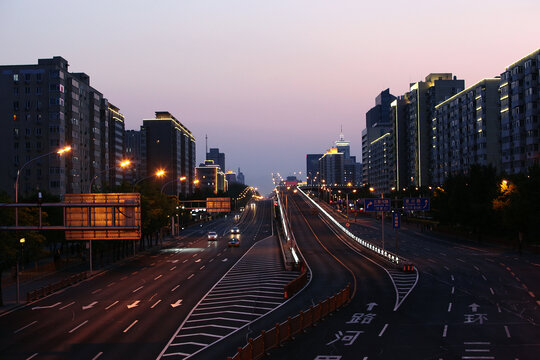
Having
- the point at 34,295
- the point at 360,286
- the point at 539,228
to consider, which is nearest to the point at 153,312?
the point at 34,295

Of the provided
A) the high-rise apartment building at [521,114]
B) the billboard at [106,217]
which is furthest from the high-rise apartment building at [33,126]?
the high-rise apartment building at [521,114]

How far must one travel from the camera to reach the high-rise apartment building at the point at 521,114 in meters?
111

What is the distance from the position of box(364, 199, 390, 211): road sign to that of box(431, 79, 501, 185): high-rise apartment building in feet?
181

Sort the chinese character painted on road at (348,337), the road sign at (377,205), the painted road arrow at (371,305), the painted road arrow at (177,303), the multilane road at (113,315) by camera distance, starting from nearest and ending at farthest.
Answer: the multilane road at (113,315), the chinese character painted on road at (348,337), the painted road arrow at (371,305), the painted road arrow at (177,303), the road sign at (377,205)

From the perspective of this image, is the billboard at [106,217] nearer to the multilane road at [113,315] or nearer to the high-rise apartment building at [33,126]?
the multilane road at [113,315]

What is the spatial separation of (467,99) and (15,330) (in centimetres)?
14002

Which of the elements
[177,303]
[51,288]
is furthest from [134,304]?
[51,288]

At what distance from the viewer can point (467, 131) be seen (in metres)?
150

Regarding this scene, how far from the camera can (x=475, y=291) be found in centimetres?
4397

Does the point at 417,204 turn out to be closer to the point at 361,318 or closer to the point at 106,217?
the point at 361,318

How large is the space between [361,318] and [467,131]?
127787mm

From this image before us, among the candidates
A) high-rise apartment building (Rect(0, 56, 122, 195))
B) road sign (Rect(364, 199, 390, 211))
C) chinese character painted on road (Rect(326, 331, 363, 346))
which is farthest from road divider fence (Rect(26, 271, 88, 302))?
high-rise apartment building (Rect(0, 56, 122, 195))

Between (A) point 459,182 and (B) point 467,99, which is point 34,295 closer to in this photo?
(A) point 459,182

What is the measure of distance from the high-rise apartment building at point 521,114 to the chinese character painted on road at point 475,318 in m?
85.1
